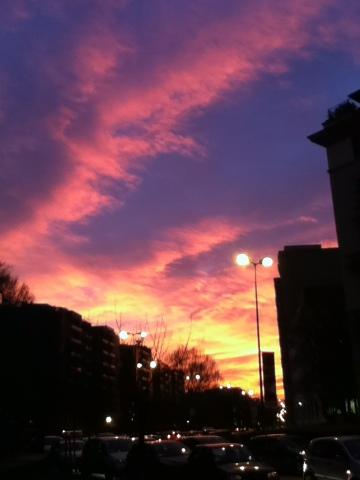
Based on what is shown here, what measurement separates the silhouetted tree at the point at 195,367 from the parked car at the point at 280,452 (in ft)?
186

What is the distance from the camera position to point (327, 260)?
93.2 meters

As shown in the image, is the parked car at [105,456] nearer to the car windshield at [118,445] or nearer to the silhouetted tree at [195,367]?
the car windshield at [118,445]

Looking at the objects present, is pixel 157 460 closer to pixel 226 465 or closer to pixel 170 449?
pixel 170 449

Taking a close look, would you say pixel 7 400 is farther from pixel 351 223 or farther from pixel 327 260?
pixel 327 260

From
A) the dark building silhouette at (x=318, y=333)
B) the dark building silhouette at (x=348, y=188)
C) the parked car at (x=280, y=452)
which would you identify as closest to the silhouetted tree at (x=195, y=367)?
the dark building silhouette at (x=318, y=333)

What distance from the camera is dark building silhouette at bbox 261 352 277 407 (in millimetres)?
35562

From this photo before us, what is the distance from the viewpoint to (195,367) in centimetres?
9338

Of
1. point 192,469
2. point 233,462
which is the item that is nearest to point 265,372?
point 233,462

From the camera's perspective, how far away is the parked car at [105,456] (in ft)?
66.2

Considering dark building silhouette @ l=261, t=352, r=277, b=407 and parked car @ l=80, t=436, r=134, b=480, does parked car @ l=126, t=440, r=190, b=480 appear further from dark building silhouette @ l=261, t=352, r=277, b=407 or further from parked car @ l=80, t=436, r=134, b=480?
dark building silhouette @ l=261, t=352, r=277, b=407

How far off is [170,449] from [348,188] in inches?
1360

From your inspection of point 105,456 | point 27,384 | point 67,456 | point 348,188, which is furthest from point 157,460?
point 27,384

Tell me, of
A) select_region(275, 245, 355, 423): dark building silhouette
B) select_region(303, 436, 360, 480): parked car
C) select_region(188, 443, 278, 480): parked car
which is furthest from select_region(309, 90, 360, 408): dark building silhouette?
select_region(188, 443, 278, 480): parked car

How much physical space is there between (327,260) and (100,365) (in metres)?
89.3
